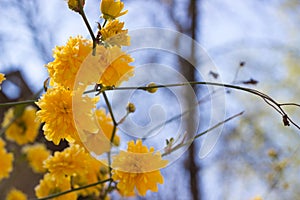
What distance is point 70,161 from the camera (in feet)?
1.43

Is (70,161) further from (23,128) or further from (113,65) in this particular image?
(23,128)

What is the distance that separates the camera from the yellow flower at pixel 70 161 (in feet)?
1.43

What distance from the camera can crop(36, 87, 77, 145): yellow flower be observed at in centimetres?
35

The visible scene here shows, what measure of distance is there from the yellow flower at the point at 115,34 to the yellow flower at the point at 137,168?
12 centimetres

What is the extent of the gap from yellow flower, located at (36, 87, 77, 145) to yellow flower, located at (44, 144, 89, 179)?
0.08m

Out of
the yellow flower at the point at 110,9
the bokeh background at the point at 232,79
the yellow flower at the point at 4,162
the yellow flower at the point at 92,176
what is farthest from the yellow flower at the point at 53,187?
the bokeh background at the point at 232,79

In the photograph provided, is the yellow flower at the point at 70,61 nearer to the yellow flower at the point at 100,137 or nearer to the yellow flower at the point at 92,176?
the yellow flower at the point at 100,137

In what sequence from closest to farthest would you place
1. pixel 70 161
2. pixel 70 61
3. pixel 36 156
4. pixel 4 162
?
pixel 70 61 → pixel 70 161 → pixel 4 162 → pixel 36 156

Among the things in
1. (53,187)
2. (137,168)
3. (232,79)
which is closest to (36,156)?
(53,187)

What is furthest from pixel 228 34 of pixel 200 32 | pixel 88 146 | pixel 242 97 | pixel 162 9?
Result: pixel 88 146

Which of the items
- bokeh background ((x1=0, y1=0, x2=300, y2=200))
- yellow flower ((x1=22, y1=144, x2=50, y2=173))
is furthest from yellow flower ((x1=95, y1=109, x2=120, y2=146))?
bokeh background ((x1=0, y1=0, x2=300, y2=200))

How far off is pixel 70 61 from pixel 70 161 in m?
0.14

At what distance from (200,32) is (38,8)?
0.91 meters

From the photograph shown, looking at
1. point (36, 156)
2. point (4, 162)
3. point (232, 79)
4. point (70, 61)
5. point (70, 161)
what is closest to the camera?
point (70, 61)
